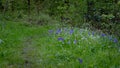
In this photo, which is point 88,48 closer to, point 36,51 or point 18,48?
point 36,51

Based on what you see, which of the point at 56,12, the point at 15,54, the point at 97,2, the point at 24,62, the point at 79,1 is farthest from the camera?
the point at 56,12

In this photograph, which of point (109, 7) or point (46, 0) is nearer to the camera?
point (109, 7)

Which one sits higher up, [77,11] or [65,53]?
[65,53]

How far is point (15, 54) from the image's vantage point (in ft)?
21.6

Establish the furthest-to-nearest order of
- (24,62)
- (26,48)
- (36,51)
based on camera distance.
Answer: (26,48) < (36,51) < (24,62)

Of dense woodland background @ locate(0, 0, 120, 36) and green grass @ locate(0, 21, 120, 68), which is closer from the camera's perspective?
green grass @ locate(0, 21, 120, 68)

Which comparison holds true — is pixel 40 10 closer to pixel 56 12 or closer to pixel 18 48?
pixel 56 12

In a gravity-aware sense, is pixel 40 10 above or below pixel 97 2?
below

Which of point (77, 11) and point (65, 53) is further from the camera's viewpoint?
point (77, 11)

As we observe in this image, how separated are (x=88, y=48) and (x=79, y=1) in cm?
1026

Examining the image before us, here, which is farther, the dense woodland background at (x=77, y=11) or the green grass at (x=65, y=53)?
the dense woodland background at (x=77, y=11)

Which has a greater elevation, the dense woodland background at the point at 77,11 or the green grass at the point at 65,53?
the green grass at the point at 65,53

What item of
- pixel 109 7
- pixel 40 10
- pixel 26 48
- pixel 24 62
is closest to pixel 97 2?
pixel 109 7

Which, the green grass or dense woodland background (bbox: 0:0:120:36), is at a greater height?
the green grass
